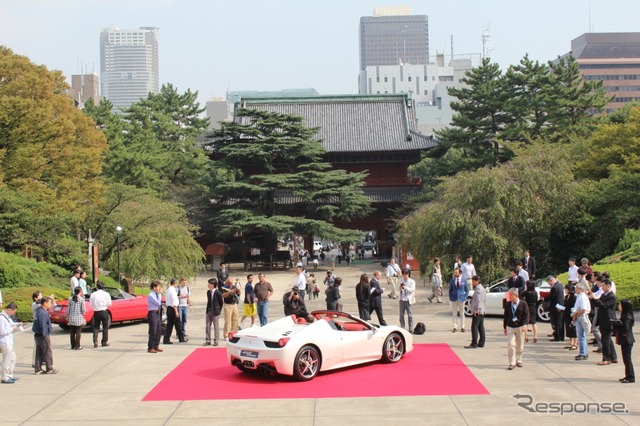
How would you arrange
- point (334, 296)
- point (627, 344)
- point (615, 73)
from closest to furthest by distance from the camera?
point (627, 344)
point (334, 296)
point (615, 73)

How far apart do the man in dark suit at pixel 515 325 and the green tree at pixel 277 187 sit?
34991mm

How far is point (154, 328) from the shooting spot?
52.4 ft

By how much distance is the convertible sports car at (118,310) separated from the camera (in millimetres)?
19269

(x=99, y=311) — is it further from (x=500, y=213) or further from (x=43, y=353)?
(x=500, y=213)

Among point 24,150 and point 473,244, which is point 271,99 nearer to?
point 24,150

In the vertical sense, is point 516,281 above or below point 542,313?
above

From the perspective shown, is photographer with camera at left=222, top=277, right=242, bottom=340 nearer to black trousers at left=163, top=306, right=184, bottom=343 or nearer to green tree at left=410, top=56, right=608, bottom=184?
black trousers at left=163, top=306, right=184, bottom=343

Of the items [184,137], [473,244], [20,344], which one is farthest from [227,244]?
[20,344]

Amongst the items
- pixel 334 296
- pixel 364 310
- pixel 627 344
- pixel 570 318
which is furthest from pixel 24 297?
pixel 627 344

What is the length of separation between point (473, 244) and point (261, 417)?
19.4 meters

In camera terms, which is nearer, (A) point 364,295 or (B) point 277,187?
(A) point 364,295

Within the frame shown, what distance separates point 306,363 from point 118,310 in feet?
31.6

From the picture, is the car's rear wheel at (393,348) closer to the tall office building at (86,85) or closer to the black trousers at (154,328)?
the black trousers at (154,328)

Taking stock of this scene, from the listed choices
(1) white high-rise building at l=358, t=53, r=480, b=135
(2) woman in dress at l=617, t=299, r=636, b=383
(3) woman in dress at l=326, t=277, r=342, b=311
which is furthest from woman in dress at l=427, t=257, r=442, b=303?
(1) white high-rise building at l=358, t=53, r=480, b=135
